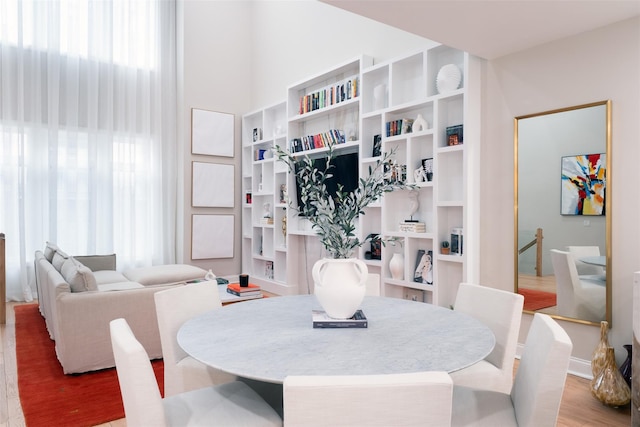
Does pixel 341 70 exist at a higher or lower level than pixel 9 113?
higher

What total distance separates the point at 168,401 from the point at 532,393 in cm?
118

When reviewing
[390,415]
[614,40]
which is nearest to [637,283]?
[614,40]

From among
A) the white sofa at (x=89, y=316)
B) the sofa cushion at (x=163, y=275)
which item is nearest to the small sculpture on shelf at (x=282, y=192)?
the sofa cushion at (x=163, y=275)

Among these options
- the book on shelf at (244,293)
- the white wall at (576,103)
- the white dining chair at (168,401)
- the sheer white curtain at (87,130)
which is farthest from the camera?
the sheer white curtain at (87,130)

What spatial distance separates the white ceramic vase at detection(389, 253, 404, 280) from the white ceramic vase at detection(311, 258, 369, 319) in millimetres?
2523

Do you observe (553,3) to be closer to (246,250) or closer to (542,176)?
(542,176)

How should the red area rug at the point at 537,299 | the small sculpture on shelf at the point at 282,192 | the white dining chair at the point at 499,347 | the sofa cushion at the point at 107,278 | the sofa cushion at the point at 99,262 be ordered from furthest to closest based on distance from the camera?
the small sculpture on shelf at the point at 282,192, the sofa cushion at the point at 99,262, the sofa cushion at the point at 107,278, the red area rug at the point at 537,299, the white dining chair at the point at 499,347

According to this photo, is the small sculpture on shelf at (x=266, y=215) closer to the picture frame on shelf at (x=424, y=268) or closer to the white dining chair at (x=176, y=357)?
the picture frame on shelf at (x=424, y=268)

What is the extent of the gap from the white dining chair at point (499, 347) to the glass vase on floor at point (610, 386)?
1.15 meters

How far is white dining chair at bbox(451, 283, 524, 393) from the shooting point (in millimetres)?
1849

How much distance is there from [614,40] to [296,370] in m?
3.04

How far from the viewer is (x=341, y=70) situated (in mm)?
5129

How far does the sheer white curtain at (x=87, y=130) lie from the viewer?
18.5 ft

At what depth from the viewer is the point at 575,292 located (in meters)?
3.13
